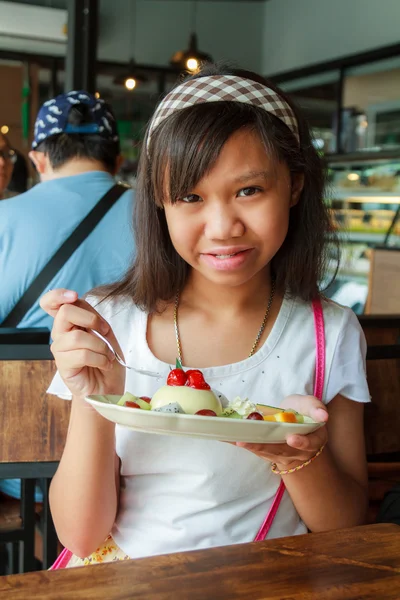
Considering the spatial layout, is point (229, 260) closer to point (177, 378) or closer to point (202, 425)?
point (177, 378)

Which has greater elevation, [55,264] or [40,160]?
[40,160]

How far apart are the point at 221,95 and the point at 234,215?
235 millimetres

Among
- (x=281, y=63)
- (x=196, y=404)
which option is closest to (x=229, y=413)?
(x=196, y=404)

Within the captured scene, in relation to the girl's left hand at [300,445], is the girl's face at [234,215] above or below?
above

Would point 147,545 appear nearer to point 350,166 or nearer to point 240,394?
point 240,394

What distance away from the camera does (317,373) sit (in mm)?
1349

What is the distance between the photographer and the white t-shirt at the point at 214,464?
123 cm

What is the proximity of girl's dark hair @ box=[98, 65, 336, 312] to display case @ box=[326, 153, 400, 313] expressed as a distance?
415 centimetres

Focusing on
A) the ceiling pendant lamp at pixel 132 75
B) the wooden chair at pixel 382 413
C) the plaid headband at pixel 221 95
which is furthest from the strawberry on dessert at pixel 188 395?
the ceiling pendant lamp at pixel 132 75

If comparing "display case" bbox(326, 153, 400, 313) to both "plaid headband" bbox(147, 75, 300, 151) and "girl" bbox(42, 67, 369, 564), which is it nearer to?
"girl" bbox(42, 67, 369, 564)

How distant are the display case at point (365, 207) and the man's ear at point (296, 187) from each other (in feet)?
13.8

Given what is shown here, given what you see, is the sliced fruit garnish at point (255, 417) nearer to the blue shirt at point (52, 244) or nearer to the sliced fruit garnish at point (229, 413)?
the sliced fruit garnish at point (229, 413)

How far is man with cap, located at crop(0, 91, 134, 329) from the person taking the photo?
2.29 metres

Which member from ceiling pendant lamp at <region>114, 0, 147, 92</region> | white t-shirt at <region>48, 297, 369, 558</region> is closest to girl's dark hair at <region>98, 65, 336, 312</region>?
white t-shirt at <region>48, 297, 369, 558</region>
